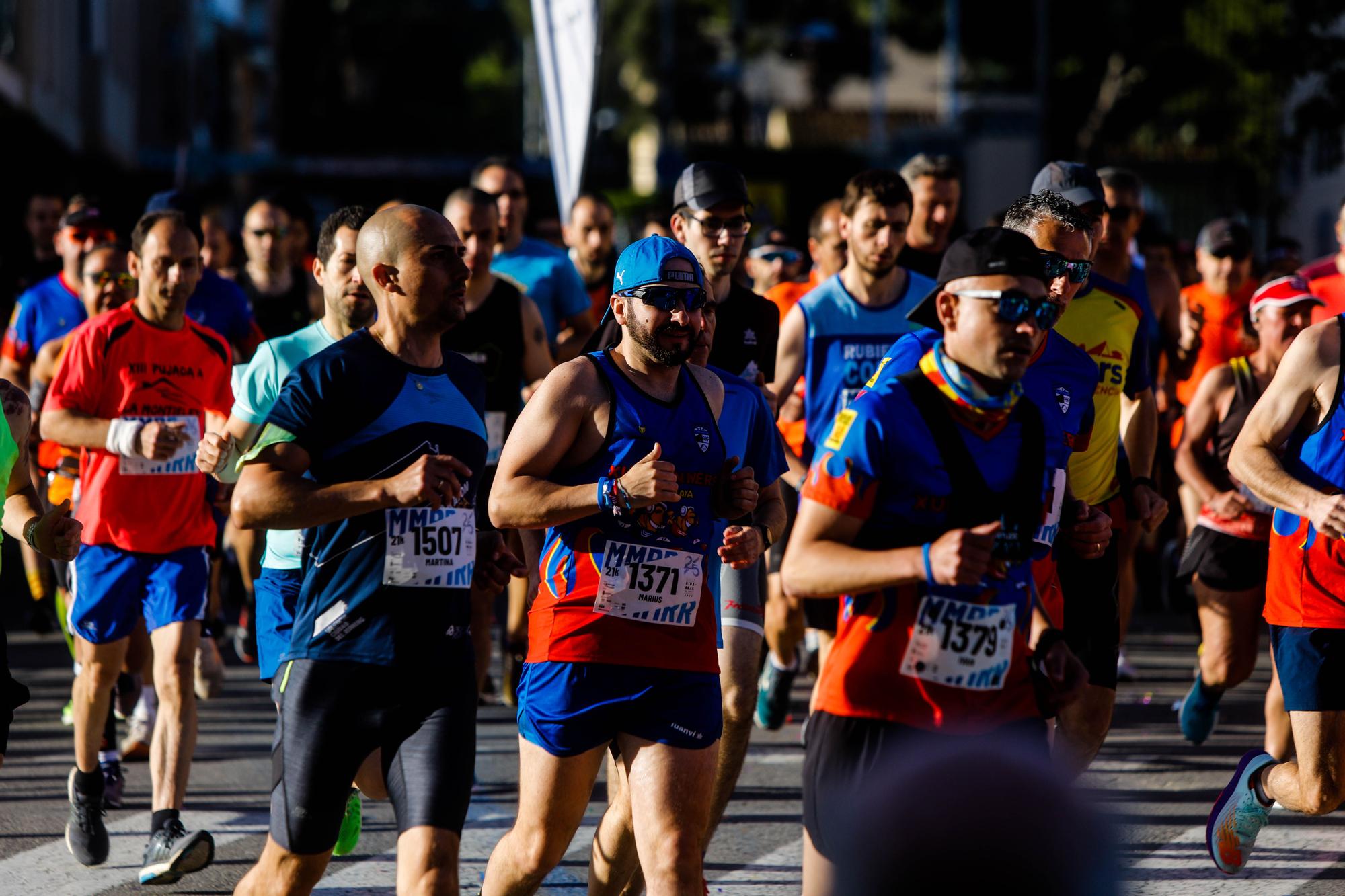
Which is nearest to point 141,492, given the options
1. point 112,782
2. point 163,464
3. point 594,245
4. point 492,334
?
point 163,464

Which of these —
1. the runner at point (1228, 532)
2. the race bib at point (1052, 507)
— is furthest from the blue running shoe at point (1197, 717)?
the race bib at point (1052, 507)

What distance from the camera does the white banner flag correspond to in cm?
1180

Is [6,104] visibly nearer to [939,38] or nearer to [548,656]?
[548,656]

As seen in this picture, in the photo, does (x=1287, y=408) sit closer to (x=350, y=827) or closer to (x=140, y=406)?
(x=350, y=827)

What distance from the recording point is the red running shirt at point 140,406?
689 cm

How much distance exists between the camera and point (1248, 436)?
575 centimetres

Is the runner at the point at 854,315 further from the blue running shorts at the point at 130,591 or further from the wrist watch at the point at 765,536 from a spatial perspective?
the blue running shorts at the point at 130,591

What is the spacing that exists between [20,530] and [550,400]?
1816 millimetres

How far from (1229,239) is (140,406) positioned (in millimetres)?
7350

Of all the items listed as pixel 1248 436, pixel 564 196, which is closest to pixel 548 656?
pixel 1248 436

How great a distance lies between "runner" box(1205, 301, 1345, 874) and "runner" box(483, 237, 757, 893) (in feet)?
5.85

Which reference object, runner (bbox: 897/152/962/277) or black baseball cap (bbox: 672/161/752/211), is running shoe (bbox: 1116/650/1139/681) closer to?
runner (bbox: 897/152/962/277)

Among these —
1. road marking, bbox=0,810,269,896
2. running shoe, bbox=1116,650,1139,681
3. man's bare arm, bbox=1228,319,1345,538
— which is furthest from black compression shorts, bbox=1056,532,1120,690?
running shoe, bbox=1116,650,1139,681

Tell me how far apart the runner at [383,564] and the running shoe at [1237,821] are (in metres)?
2.81
